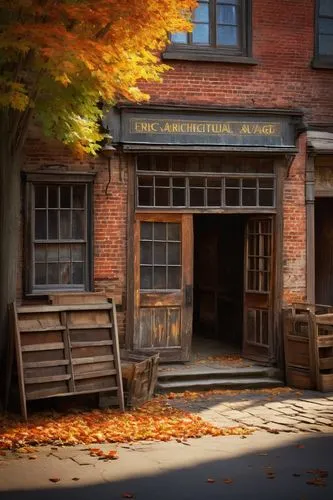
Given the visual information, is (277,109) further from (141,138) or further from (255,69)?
(141,138)

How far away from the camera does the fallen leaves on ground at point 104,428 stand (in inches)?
381

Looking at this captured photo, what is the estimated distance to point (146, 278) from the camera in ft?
45.9

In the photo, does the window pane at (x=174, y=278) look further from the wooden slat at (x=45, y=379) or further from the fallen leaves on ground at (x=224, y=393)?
the wooden slat at (x=45, y=379)

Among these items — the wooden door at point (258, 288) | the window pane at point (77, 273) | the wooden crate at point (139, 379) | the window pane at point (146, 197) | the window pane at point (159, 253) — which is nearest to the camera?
the wooden crate at point (139, 379)

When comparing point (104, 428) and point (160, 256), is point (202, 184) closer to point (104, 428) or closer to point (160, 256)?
point (160, 256)

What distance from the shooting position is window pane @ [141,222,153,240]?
1395cm

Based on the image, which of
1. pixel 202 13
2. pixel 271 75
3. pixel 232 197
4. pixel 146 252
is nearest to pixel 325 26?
pixel 271 75

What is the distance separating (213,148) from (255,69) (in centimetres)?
174

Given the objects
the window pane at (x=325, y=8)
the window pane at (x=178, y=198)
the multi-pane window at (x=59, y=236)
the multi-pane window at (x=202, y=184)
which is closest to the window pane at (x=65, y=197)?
the multi-pane window at (x=59, y=236)

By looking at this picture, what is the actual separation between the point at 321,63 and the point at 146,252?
15.4 feet

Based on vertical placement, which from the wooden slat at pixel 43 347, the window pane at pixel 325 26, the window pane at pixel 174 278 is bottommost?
the wooden slat at pixel 43 347

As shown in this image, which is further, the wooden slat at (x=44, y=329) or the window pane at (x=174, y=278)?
the window pane at (x=174, y=278)

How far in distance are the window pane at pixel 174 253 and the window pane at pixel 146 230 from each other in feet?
1.28

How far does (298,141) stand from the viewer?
14.6m
